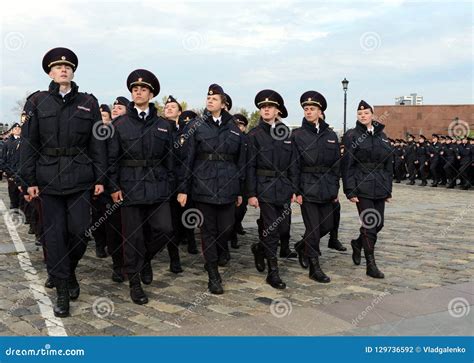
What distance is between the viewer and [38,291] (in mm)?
5910

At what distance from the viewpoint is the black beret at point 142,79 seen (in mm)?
5891

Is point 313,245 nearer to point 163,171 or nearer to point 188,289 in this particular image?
point 188,289

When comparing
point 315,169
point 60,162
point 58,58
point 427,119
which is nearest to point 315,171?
point 315,169

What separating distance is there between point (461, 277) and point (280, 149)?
2.85 metres

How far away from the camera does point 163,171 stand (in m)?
6.01

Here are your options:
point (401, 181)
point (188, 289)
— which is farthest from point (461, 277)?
point (401, 181)

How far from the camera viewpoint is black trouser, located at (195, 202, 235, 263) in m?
6.14

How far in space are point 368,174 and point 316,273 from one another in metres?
1.46

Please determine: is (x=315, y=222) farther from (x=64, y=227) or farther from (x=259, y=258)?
(x=64, y=227)

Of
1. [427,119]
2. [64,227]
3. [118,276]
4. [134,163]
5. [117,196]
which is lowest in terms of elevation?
[118,276]

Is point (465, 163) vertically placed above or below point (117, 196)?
below

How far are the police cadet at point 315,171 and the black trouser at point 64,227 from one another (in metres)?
2.62

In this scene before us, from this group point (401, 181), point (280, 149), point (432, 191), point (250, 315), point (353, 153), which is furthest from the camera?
point (401, 181)

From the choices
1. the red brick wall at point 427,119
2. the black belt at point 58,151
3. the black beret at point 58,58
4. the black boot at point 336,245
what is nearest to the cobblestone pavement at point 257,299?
the black boot at point 336,245
